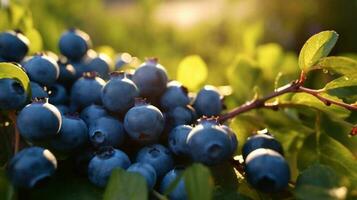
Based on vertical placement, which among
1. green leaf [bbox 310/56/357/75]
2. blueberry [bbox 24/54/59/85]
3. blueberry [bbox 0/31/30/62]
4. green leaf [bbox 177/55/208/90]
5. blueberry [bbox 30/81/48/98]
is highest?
blueberry [bbox 0/31/30/62]

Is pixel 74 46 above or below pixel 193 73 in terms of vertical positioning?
above

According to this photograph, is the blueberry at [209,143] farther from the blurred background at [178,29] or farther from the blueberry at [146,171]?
the blurred background at [178,29]

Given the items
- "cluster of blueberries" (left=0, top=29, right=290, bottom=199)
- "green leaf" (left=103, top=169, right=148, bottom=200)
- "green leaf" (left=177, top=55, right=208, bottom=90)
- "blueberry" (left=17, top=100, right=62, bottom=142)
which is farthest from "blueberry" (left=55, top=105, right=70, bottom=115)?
"green leaf" (left=177, top=55, right=208, bottom=90)

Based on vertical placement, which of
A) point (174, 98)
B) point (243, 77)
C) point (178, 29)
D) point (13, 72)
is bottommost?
point (178, 29)

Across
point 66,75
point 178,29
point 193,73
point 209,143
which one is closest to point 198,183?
point 209,143

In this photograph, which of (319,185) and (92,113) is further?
(92,113)

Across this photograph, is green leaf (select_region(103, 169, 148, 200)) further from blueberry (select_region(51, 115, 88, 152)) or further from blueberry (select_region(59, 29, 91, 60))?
blueberry (select_region(59, 29, 91, 60))

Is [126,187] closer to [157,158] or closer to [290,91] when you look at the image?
[157,158]
